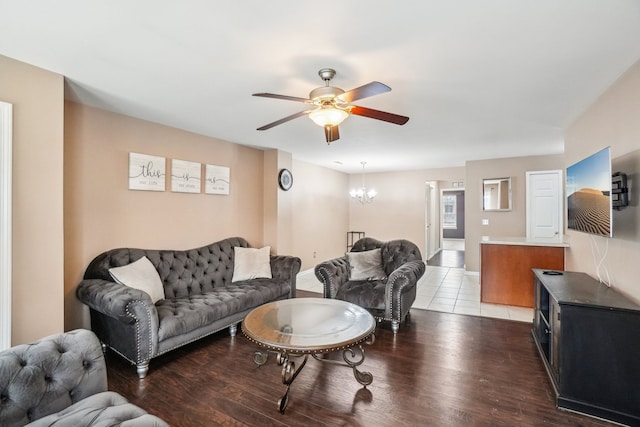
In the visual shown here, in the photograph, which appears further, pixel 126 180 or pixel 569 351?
pixel 126 180

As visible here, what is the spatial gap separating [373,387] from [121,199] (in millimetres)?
3114

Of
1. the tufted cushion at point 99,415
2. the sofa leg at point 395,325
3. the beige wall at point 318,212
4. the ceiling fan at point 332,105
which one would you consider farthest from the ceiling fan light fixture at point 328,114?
the beige wall at point 318,212

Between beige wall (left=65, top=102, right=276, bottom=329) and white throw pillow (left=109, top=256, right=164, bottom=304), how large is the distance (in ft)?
1.24

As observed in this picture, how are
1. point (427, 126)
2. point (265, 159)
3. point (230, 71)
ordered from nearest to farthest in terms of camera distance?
point (230, 71), point (427, 126), point (265, 159)

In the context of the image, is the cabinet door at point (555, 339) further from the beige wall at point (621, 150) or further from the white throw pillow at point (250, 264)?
the white throw pillow at point (250, 264)

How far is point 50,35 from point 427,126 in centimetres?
350

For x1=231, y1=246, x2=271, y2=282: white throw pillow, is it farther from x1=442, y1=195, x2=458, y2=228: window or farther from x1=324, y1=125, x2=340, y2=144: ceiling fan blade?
x1=442, y1=195, x2=458, y2=228: window

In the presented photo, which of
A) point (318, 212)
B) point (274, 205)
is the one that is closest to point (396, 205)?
point (318, 212)

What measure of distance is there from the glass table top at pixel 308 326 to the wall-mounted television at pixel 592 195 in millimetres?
1902

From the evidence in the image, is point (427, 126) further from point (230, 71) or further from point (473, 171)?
point (473, 171)

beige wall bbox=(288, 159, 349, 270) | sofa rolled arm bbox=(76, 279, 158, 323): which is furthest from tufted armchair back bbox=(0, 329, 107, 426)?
beige wall bbox=(288, 159, 349, 270)

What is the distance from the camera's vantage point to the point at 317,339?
2.11 m

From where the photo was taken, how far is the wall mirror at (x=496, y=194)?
592 centimetres

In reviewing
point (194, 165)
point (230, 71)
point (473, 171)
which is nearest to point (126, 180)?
point (194, 165)
